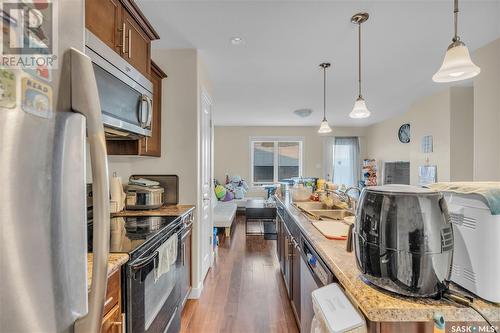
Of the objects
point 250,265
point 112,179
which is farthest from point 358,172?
point 112,179

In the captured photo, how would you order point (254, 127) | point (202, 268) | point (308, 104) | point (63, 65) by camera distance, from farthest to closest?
1. point (254, 127)
2. point (308, 104)
3. point (202, 268)
4. point (63, 65)

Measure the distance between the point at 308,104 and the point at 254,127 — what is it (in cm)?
286

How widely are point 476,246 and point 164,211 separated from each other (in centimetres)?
210

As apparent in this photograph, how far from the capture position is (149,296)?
4.44ft

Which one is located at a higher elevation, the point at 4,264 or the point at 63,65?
the point at 63,65

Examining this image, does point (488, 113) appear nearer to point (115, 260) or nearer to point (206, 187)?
point (206, 187)

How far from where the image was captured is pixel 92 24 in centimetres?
124

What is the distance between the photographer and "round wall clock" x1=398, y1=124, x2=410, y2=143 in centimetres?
550

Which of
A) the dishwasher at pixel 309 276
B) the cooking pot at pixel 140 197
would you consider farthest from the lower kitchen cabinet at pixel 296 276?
the cooking pot at pixel 140 197

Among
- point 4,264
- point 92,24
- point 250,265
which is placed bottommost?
point 250,265

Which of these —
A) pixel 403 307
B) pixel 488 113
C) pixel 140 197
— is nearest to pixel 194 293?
pixel 140 197

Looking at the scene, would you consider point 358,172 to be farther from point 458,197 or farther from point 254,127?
point 458,197

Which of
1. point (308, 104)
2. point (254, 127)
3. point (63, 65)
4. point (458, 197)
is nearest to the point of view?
point (63, 65)

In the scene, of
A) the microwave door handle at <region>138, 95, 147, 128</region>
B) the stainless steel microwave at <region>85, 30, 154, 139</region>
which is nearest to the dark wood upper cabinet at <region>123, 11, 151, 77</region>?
the stainless steel microwave at <region>85, 30, 154, 139</region>
